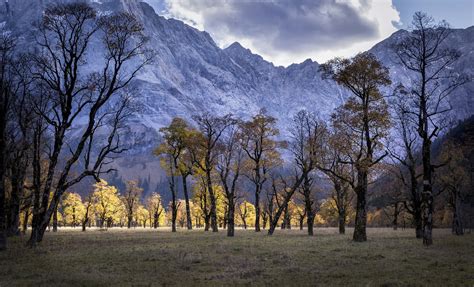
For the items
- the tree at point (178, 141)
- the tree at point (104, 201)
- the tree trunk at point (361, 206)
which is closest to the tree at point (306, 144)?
the tree trunk at point (361, 206)

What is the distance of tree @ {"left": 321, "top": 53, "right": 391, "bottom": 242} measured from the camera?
31.8 metres

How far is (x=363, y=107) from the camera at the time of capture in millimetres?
31938

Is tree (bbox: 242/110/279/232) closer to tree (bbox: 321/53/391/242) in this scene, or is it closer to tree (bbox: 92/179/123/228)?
tree (bbox: 321/53/391/242)

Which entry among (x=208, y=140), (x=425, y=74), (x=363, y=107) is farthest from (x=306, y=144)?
(x=425, y=74)

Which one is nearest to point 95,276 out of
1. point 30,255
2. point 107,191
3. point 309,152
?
point 30,255

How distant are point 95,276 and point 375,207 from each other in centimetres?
17770

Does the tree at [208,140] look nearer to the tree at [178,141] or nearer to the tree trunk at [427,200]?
the tree at [178,141]

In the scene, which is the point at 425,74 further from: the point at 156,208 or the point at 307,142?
the point at 156,208

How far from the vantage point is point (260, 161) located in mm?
51531

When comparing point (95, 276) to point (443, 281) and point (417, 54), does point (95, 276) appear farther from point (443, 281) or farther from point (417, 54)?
point (417, 54)

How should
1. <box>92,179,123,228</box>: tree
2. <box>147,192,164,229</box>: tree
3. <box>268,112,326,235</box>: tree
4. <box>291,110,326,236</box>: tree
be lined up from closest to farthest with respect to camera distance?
<box>268,112,326,235</box>: tree
<box>291,110,326,236</box>: tree
<box>92,179,123,228</box>: tree
<box>147,192,164,229</box>: tree

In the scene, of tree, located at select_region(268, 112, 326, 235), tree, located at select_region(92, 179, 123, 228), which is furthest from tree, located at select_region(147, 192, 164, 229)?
tree, located at select_region(268, 112, 326, 235)

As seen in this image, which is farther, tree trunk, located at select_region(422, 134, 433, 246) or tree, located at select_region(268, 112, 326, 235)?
tree, located at select_region(268, 112, 326, 235)

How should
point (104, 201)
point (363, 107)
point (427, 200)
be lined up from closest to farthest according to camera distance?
point (427, 200) → point (363, 107) → point (104, 201)
